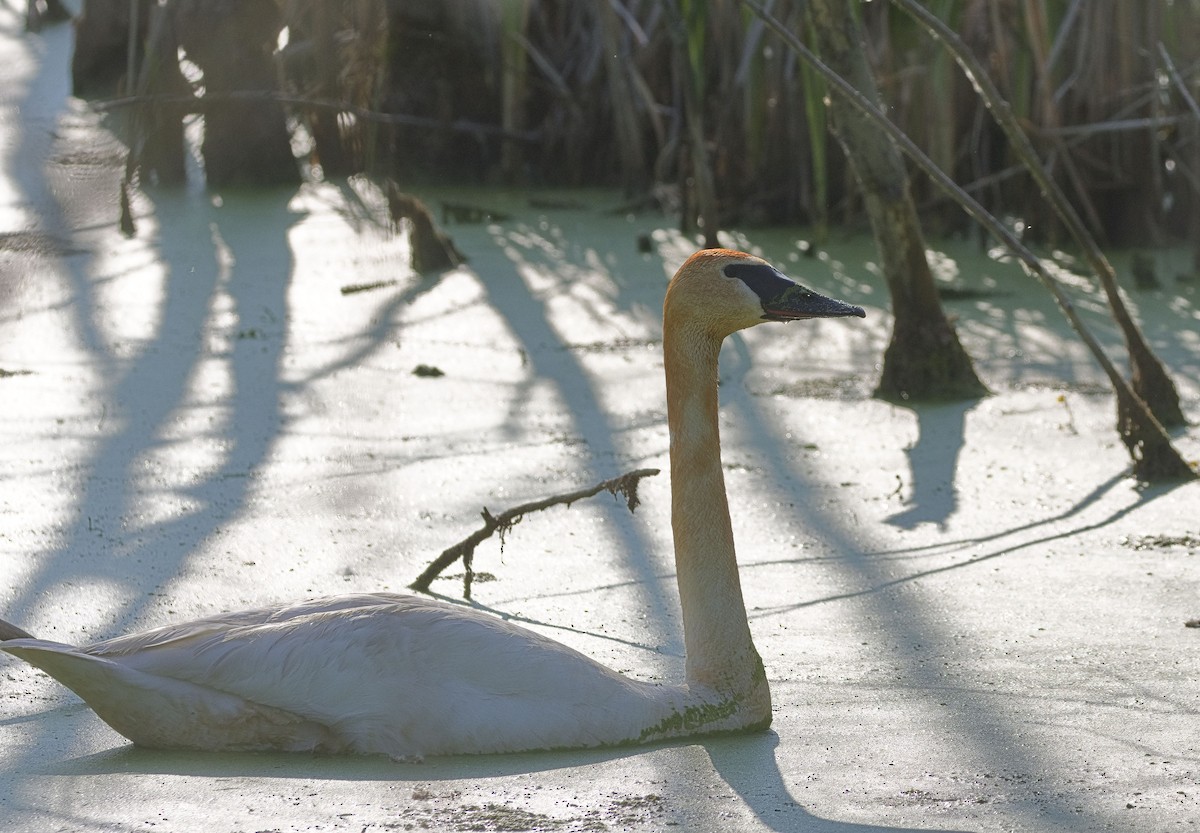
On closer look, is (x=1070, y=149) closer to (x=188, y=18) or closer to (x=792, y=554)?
(x=792, y=554)

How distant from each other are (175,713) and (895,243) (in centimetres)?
268

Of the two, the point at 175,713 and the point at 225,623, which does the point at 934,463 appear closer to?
the point at 225,623

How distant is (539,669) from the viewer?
7.39 ft

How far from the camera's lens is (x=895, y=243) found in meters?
4.39

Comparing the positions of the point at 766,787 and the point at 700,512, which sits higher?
the point at 700,512

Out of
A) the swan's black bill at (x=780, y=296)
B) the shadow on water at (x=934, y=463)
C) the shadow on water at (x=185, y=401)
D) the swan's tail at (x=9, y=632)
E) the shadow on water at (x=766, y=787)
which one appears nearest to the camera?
the shadow on water at (x=766, y=787)

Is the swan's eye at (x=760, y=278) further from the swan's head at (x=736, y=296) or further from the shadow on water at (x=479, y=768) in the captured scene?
the shadow on water at (x=479, y=768)

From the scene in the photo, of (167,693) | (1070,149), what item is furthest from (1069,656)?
(1070,149)

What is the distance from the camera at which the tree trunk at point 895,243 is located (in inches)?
167

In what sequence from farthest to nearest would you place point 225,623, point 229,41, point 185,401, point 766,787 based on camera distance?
1. point 185,401
2. point 225,623
3. point 766,787
4. point 229,41

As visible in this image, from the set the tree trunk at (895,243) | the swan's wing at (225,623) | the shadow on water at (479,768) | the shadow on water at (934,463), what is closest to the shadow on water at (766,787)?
the shadow on water at (479,768)

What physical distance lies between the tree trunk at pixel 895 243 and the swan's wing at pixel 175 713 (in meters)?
2.57

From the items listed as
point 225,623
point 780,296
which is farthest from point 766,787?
point 225,623

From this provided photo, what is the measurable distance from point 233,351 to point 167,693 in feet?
8.94
